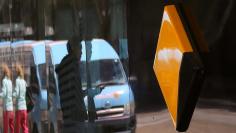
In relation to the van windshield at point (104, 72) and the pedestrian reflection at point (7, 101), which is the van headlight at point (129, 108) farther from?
the pedestrian reflection at point (7, 101)

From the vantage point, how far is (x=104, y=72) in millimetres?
6121

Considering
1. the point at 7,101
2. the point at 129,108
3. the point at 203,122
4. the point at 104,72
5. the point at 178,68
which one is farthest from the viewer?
the point at 7,101

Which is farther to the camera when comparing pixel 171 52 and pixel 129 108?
pixel 129 108

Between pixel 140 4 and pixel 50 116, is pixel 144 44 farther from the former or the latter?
pixel 50 116

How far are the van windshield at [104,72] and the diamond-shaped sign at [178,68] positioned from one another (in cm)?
117

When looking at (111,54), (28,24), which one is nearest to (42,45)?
(28,24)

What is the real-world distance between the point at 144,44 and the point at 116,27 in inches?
26.0

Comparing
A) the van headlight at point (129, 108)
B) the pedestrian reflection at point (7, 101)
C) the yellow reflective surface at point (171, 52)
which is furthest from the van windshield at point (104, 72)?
the pedestrian reflection at point (7, 101)

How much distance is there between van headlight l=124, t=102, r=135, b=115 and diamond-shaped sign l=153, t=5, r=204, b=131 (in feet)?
2.91

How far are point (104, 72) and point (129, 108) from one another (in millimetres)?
662

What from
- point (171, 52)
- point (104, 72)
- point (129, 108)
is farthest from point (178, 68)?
point (104, 72)

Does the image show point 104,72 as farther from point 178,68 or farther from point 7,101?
point 7,101

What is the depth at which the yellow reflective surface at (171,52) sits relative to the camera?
4.28 meters

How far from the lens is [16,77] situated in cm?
778
